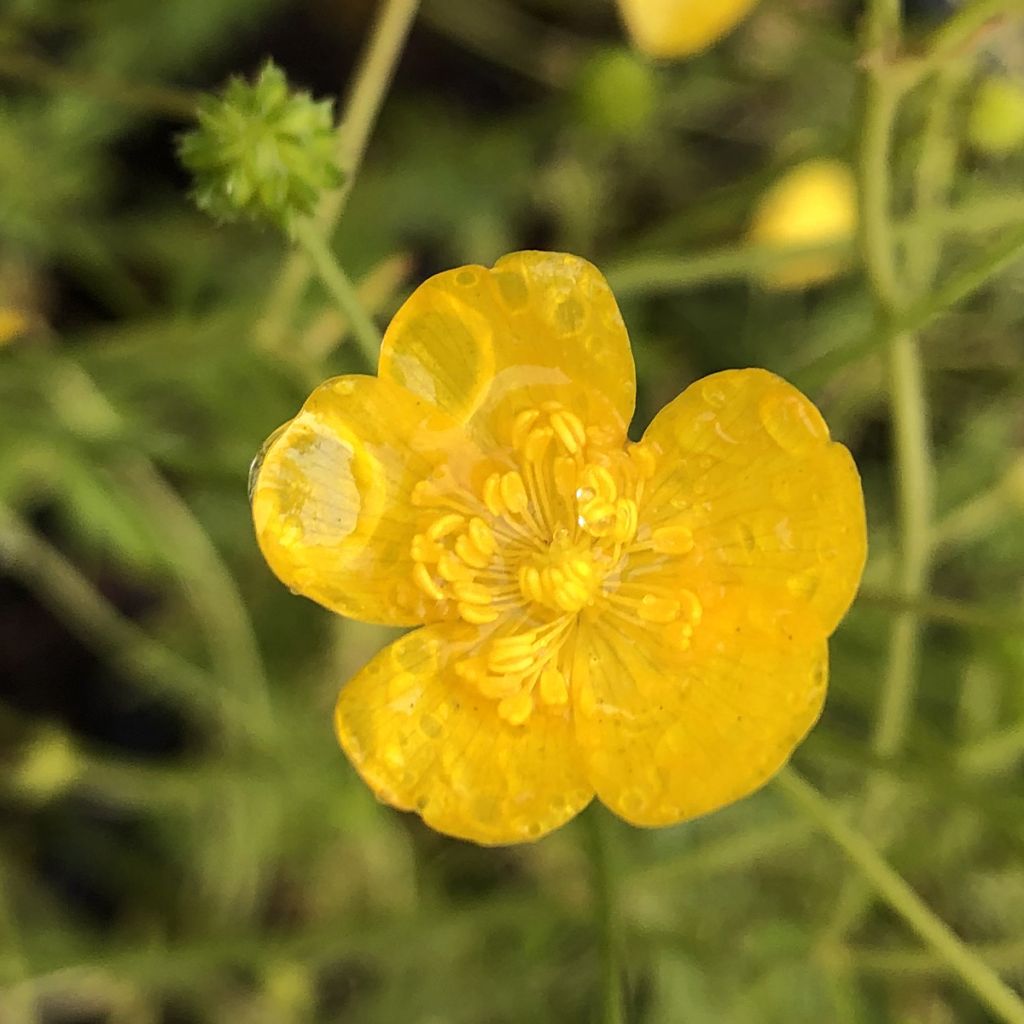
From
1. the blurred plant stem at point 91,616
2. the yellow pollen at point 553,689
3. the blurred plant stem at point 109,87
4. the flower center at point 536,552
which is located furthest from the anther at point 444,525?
the blurred plant stem at point 91,616

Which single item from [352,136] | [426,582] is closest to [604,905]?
[426,582]

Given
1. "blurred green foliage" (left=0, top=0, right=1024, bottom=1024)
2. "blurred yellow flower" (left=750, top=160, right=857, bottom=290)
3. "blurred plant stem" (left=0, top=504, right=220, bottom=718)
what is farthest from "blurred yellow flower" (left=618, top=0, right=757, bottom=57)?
"blurred plant stem" (left=0, top=504, right=220, bottom=718)

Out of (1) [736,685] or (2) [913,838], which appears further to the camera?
(2) [913,838]

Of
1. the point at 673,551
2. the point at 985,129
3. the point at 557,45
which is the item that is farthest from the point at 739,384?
the point at 557,45

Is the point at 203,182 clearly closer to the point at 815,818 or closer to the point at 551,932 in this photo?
the point at 815,818

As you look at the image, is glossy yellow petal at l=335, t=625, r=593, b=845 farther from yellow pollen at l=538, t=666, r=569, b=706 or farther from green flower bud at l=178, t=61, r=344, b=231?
green flower bud at l=178, t=61, r=344, b=231

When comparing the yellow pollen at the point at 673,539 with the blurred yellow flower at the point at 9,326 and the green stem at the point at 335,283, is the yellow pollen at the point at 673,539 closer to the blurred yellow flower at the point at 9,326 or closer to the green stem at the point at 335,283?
the green stem at the point at 335,283
